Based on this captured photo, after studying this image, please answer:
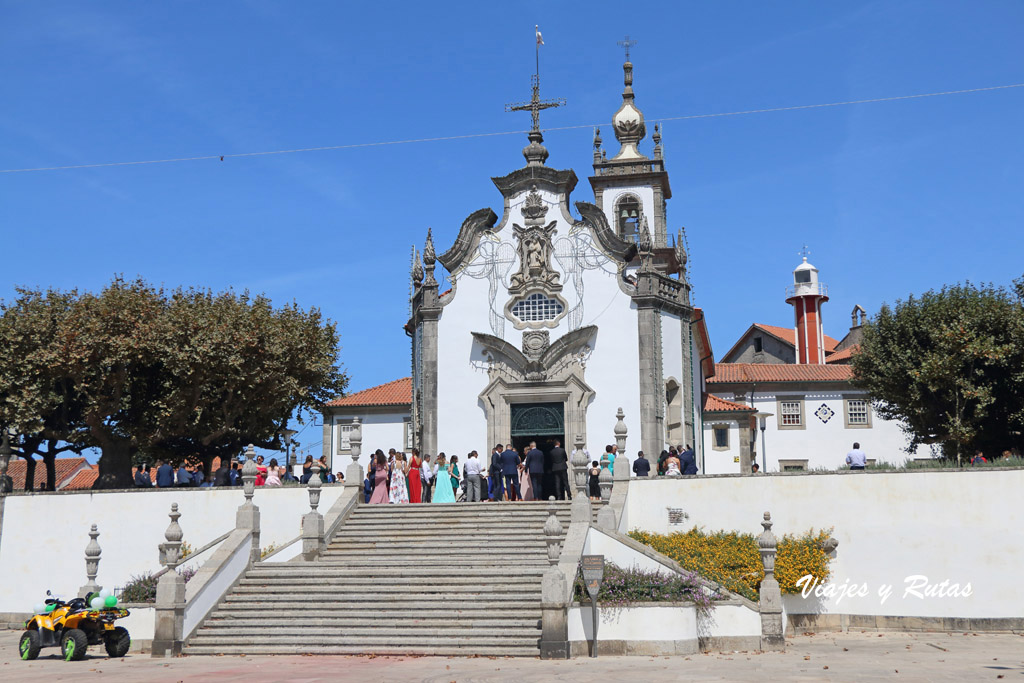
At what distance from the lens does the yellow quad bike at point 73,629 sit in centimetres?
1633

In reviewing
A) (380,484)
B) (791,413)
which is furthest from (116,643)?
(791,413)

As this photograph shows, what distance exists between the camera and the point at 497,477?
23766 millimetres

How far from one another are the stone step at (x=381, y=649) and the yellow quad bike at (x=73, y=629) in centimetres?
111

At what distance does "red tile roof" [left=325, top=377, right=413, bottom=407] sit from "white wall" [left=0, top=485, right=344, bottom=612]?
57.4ft

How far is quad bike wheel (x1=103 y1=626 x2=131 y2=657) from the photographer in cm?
1648

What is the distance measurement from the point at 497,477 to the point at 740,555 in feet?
20.5

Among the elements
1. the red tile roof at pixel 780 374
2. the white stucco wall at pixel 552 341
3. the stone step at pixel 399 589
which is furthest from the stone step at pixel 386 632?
the red tile roof at pixel 780 374

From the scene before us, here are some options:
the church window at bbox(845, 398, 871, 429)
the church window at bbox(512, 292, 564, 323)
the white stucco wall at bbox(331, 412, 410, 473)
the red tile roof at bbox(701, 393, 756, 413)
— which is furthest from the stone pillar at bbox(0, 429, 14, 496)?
the church window at bbox(845, 398, 871, 429)

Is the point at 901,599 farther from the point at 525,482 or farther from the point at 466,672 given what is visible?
the point at 466,672

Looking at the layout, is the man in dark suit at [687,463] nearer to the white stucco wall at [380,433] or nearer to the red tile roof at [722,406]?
the red tile roof at [722,406]

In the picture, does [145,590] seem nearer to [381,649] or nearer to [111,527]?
[381,649]

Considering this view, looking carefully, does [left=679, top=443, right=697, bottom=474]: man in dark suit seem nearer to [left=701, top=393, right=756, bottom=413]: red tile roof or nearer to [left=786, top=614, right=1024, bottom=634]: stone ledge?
[left=786, top=614, right=1024, bottom=634]: stone ledge

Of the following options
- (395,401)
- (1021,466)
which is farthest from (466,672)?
(395,401)

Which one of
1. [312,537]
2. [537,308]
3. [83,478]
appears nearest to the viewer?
[312,537]
